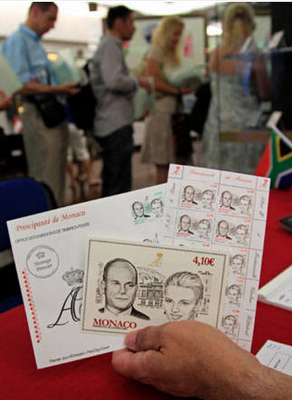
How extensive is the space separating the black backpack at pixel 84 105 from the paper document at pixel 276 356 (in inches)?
100

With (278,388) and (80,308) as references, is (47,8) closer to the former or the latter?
(80,308)

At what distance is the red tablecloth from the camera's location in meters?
0.61

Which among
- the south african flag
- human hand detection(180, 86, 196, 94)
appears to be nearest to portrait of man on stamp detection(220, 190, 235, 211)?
the south african flag

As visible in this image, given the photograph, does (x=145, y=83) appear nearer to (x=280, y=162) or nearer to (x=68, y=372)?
(x=280, y=162)

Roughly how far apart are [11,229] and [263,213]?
0.38 meters

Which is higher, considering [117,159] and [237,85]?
[237,85]

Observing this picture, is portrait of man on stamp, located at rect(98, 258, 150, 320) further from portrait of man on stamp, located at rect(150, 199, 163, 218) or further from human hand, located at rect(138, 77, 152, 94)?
human hand, located at rect(138, 77, 152, 94)

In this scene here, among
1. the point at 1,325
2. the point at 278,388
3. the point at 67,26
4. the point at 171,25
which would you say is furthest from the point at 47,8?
the point at 67,26

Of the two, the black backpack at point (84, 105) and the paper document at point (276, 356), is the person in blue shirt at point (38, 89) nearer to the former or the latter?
the black backpack at point (84, 105)

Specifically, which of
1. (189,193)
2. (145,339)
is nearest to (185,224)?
(189,193)

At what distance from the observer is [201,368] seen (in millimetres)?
548

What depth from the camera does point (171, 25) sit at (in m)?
3.58

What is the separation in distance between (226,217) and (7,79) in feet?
7.65

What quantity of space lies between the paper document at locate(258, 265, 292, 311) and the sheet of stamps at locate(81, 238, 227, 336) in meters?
0.23
